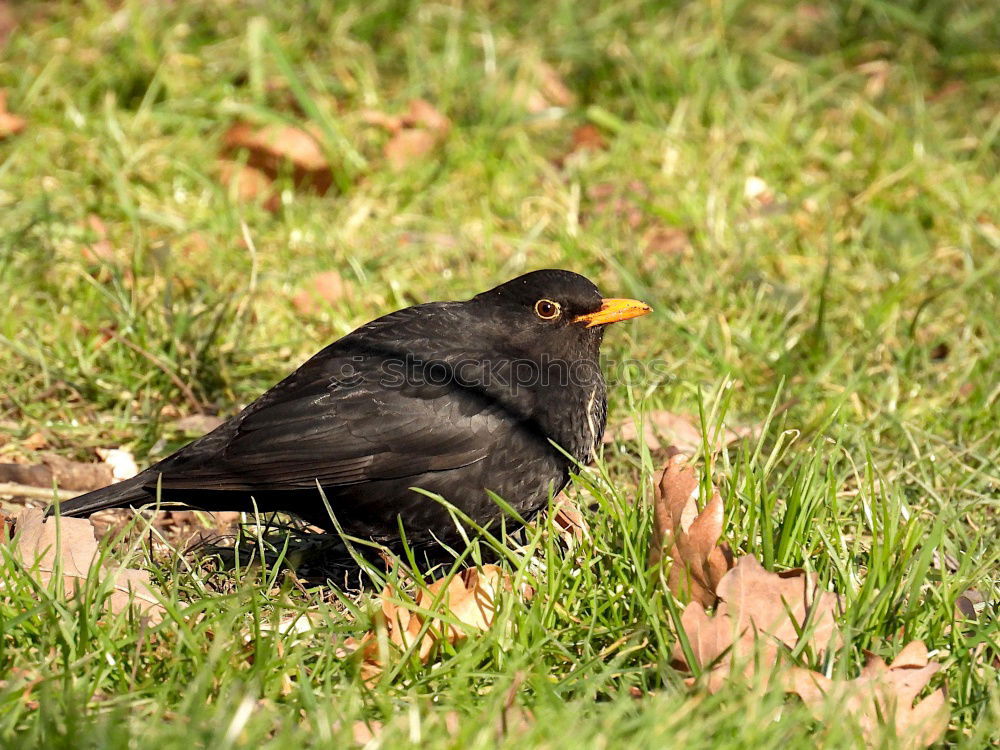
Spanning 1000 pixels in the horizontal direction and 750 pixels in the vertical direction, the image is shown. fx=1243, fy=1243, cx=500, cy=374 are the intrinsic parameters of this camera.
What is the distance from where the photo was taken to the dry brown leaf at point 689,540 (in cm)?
285

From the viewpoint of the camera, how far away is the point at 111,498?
3463mm

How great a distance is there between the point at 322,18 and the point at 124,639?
15.7 feet

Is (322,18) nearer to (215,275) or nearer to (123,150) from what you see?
(123,150)

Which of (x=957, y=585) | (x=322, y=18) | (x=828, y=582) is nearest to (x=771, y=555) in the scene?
(x=828, y=582)

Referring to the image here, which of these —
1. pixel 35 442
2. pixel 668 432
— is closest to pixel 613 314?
pixel 668 432

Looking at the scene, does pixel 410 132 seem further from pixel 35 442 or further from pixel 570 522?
pixel 570 522

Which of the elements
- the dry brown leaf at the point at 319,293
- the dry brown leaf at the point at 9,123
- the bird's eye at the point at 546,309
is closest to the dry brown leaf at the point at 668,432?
the bird's eye at the point at 546,309

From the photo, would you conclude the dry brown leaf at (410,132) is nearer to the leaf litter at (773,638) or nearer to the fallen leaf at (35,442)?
the fallen leaf at (35,442)

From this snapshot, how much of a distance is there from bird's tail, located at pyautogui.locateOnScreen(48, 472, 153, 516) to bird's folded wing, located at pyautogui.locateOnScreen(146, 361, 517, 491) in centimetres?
8

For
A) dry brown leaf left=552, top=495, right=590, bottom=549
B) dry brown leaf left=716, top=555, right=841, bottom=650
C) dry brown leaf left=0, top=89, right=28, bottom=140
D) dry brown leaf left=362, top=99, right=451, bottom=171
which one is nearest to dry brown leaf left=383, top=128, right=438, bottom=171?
dry brown leaf left=362, top=99, right=451, bottom=171

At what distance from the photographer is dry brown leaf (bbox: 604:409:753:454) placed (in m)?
4.07

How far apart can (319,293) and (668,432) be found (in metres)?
1.70

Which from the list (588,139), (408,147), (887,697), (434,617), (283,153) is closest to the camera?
(887,697)

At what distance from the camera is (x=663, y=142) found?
6191 millimetres
